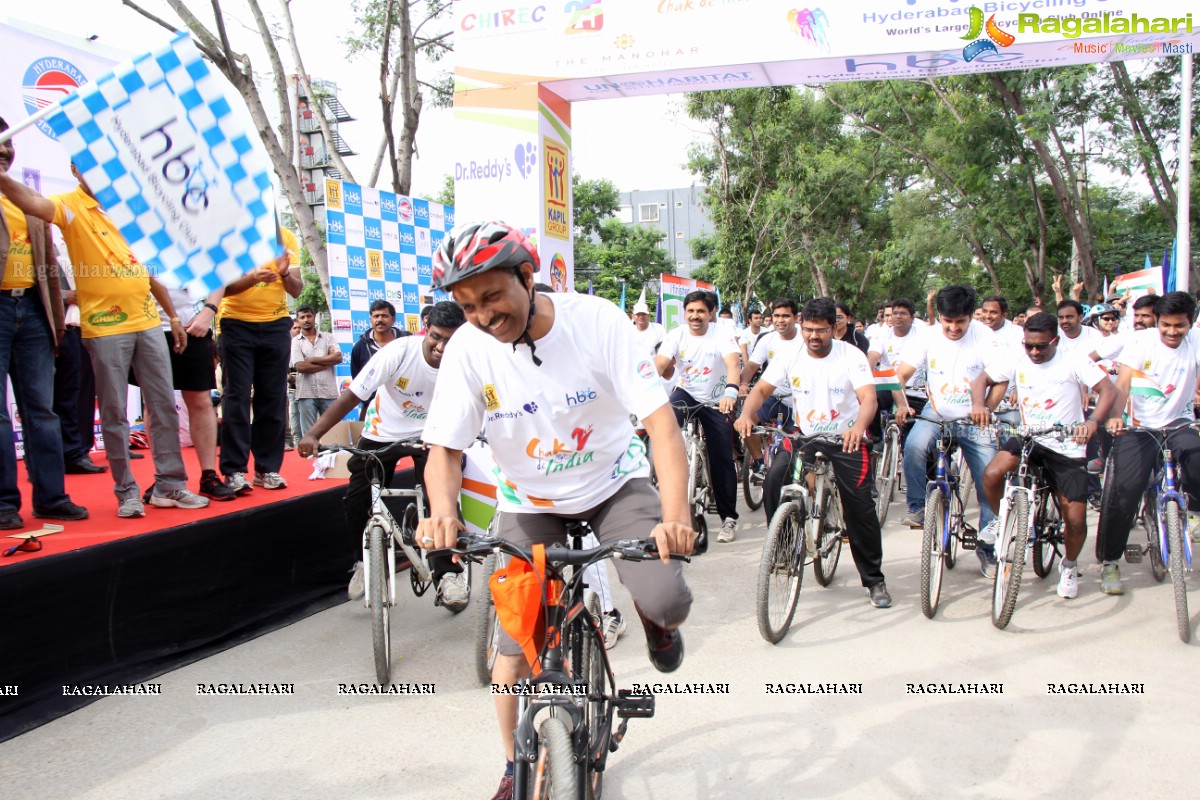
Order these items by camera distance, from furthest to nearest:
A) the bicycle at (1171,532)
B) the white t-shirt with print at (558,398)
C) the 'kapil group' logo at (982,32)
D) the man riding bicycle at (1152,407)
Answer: the 'kapil group' logo at (982,32)
the man riding bicycle at (1152,407)
the bicycle at (1171,532)
the white t-shirt with print at (558,398)

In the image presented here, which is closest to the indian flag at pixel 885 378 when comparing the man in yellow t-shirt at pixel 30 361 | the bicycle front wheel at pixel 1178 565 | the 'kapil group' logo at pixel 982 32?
the 'kapil group' logo at pixel 982 32

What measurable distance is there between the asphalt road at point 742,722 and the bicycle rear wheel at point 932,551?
17cm

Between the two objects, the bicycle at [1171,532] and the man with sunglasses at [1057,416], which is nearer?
the bicycle at [1171,532]

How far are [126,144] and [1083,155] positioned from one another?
17.6m

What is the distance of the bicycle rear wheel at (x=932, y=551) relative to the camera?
17.1ft

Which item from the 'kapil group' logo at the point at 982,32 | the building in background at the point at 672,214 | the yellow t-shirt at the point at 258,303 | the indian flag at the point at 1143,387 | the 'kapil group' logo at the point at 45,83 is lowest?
the indian flag at the point at 1143,387

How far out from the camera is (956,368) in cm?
664

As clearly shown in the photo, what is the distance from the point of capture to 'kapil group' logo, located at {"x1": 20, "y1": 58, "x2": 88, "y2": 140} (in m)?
6.87

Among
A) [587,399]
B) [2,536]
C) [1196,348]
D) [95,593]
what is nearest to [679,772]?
[587,399]

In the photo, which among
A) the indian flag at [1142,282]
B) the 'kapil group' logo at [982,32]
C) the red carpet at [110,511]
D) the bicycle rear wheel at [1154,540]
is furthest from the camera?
the indian flag at [1142,282]

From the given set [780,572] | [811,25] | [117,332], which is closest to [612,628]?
[780,572]

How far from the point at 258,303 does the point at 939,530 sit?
15.8 ft

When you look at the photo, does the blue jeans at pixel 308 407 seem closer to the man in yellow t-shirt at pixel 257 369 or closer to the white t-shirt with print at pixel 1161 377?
the man in yellow t-shirt at pixel 257 369

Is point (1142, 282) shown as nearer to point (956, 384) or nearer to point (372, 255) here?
point (956, 384)
